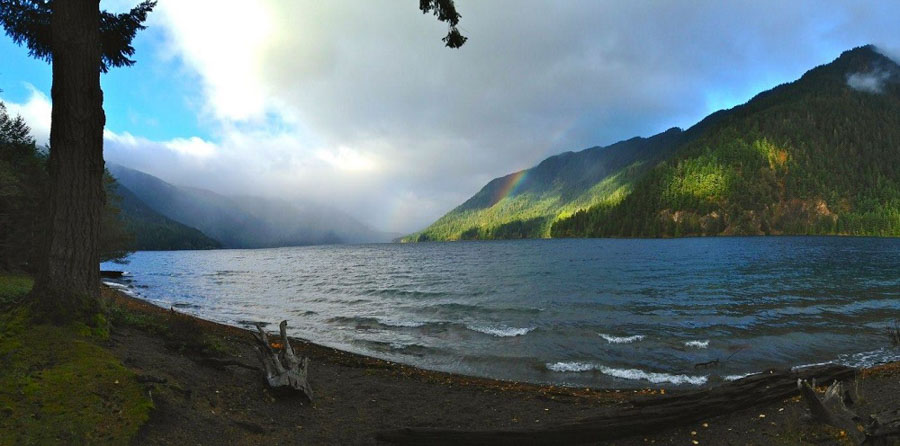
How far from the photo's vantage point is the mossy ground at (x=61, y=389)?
516 cm

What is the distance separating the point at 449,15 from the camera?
872 cm

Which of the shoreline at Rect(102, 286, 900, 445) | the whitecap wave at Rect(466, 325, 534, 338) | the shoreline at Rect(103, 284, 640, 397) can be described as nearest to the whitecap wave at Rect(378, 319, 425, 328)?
the whitecap wave at Rect(466, 325, 534, 338)

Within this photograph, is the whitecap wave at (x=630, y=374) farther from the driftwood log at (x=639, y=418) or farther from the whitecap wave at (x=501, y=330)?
the driftwood log at (x=639, y=418)

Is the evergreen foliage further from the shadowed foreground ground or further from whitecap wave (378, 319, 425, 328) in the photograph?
the shadowed foreground ground

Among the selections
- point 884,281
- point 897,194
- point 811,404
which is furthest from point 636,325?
point 897,194

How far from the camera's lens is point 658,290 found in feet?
118

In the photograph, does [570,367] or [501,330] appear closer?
[570,367]

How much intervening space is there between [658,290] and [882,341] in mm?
17500

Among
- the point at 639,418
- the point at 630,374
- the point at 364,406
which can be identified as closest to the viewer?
the point at 639,418

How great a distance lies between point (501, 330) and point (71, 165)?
19.5 metres

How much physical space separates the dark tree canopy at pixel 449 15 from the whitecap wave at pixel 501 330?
53.4 ft

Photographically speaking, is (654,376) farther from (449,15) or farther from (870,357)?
(449,15)

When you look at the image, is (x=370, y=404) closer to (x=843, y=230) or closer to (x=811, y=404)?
(x=811, y=404)

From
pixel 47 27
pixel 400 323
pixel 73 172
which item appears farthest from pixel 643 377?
pixel 47 27
